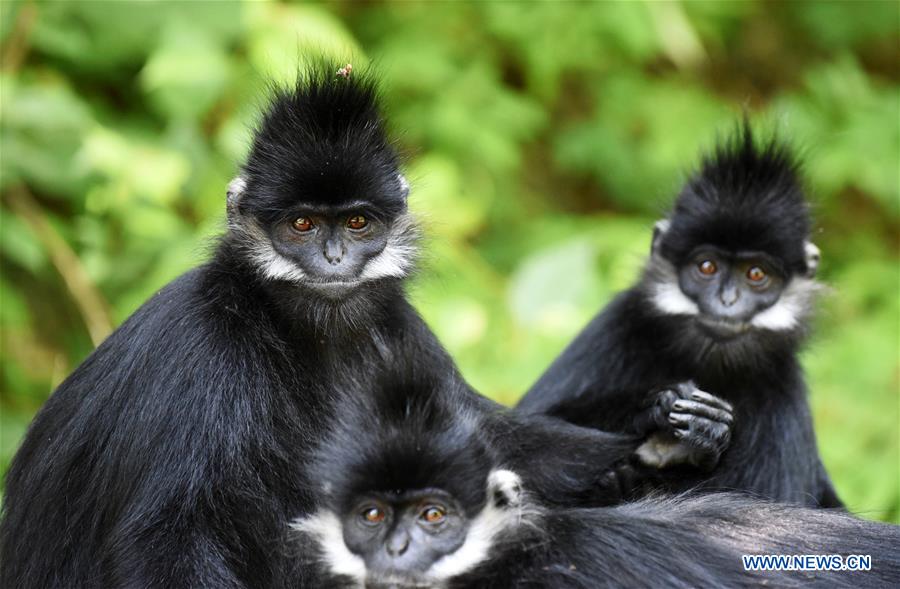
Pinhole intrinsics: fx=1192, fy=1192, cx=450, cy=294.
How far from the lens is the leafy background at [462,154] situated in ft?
20.4

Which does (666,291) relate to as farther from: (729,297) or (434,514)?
(434,514)

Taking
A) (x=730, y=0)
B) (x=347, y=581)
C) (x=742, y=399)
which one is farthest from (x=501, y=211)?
(x=347, y=581)

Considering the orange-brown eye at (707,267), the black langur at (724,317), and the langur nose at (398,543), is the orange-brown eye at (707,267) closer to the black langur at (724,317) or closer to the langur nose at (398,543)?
the black langur at (724,317)

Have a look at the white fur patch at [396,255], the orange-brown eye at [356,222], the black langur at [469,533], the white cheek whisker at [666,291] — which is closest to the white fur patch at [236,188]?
the orange-brown eye at [356,222]

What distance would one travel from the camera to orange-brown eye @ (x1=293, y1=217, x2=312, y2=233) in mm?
3766

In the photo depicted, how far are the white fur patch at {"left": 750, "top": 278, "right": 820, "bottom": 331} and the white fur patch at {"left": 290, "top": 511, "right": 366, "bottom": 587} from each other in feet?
7.48

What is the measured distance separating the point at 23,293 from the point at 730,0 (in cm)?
570

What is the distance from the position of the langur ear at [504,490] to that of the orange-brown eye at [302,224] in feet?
3.57

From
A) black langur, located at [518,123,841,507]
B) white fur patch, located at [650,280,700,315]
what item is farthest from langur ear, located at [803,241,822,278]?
white fur patch, located at [650,280,700,315]

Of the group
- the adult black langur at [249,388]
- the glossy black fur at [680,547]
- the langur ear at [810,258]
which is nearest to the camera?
the glossy black fur at [680,547]

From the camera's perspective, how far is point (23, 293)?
725cm

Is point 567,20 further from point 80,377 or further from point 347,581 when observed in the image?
point 347,581

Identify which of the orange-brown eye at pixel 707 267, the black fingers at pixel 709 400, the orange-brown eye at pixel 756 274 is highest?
the orange-brown eye at pixel 756 274

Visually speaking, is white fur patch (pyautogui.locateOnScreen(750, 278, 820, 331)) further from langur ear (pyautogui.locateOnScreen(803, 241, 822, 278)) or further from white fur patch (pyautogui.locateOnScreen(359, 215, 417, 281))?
white fur patch (pyautogui.locateOnScreen(359, 215, 417, 281))
